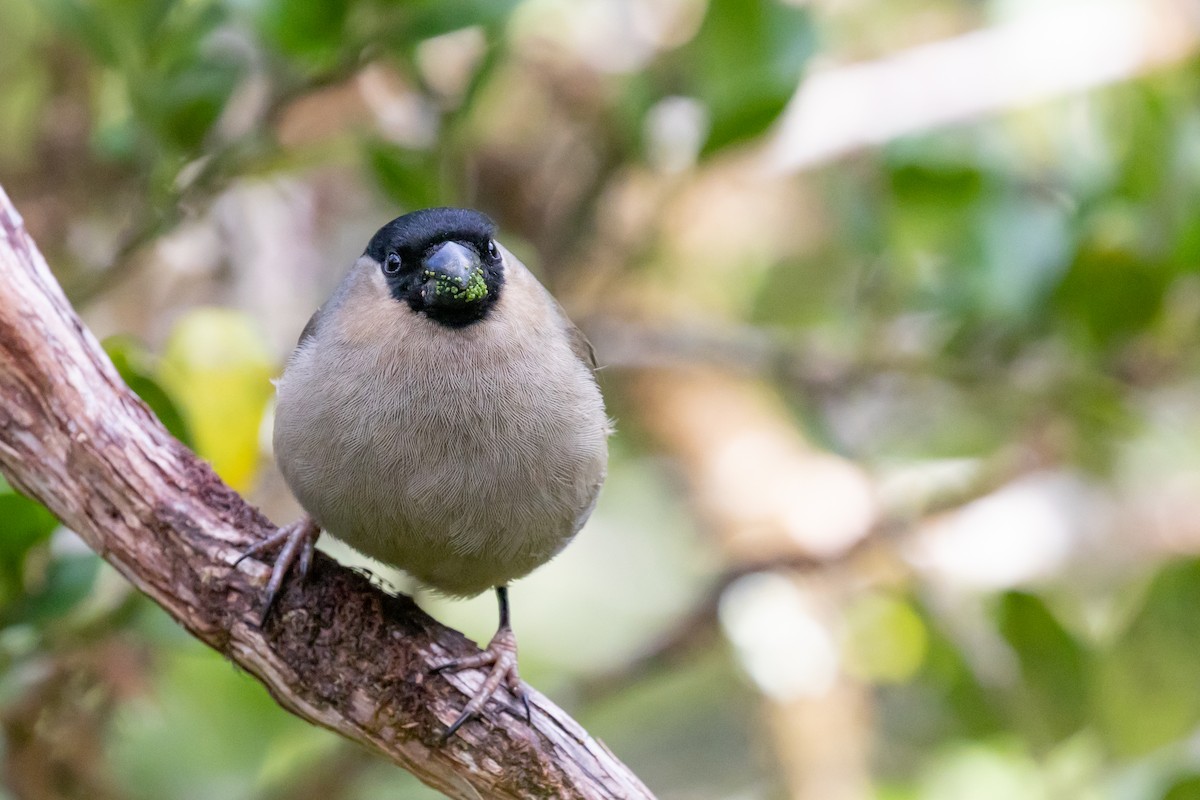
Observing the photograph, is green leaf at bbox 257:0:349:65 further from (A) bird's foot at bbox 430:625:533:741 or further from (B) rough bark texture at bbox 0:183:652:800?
(A) bird's foot at bbox 430:625:533:741

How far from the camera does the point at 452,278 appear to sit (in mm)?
2191

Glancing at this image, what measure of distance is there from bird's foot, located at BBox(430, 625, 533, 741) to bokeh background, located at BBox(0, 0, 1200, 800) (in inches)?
27.6

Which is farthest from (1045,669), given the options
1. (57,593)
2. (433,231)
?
(57,593)

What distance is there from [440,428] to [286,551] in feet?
1.05

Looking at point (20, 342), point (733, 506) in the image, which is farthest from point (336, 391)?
point (733, 506)

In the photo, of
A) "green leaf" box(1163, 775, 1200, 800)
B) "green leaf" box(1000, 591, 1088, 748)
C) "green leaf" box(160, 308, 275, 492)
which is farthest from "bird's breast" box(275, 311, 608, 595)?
"green leaf" box(1163, 775, 1200, 800)

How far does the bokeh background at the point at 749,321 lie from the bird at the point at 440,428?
39 centimetres

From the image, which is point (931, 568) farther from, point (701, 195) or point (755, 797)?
point (701, 195)

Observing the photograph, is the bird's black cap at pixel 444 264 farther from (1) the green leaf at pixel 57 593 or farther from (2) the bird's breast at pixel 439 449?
(1) the green leaf at pixel 57 593

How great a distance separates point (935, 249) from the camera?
3.63 metres

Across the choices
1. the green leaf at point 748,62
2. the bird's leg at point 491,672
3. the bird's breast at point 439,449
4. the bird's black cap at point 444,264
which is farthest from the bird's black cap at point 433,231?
the green leaf at point 748,62

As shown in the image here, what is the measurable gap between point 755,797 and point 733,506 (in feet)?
3.18

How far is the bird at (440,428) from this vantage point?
214cm

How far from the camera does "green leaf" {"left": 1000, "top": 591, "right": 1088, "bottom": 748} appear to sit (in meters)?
3.24
